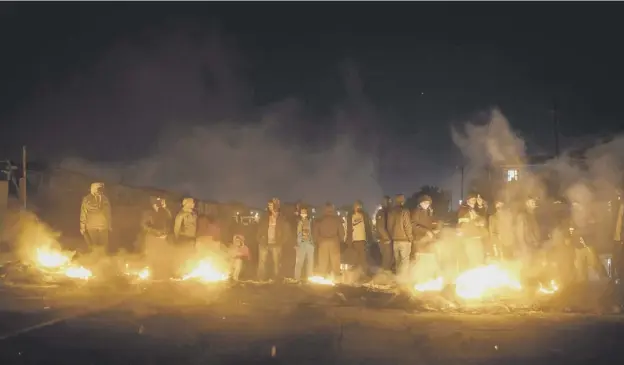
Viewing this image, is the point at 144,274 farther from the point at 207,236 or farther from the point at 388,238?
the point at 388,238

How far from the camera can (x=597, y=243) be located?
46.2ft

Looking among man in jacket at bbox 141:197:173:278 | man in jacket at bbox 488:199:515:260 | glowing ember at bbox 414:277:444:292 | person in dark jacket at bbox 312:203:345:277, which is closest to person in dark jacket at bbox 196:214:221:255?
man in jacket at bbox 141:197:173:278

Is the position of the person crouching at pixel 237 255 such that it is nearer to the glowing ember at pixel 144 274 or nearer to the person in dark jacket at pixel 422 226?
the glowing ember at pixel 144 274

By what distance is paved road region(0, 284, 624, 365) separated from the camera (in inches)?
291

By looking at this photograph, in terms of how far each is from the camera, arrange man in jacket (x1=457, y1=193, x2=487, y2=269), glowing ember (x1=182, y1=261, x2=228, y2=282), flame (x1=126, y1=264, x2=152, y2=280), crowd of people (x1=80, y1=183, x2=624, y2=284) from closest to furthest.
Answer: crowd of people (x1=80, y1=183, x2=624, y2=284)
man in jacket (x1=457, y1=193, x2=487, y2=269)
glowing ember (x1=182, y1=261, x2=228, y2=282)
flame (x1=126, y1=264, x2=152, y2=280)

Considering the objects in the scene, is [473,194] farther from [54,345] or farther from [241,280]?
[54,345]

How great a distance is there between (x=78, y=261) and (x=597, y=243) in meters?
11.6

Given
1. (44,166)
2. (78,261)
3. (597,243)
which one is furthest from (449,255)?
(44,166)

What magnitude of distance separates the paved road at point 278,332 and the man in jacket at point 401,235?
2607mm

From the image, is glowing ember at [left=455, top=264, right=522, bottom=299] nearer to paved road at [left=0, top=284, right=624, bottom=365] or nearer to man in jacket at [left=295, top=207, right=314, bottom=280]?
paved road at [left=0, top=284, right=624, bottom=365]

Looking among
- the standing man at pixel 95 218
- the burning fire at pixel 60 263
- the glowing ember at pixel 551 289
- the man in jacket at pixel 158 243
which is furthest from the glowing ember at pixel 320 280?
the burning fire at pixel 60 263

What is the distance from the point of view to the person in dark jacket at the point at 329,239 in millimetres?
14320

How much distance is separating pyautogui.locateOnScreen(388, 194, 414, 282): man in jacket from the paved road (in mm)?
2607

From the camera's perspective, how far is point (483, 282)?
12367mm
